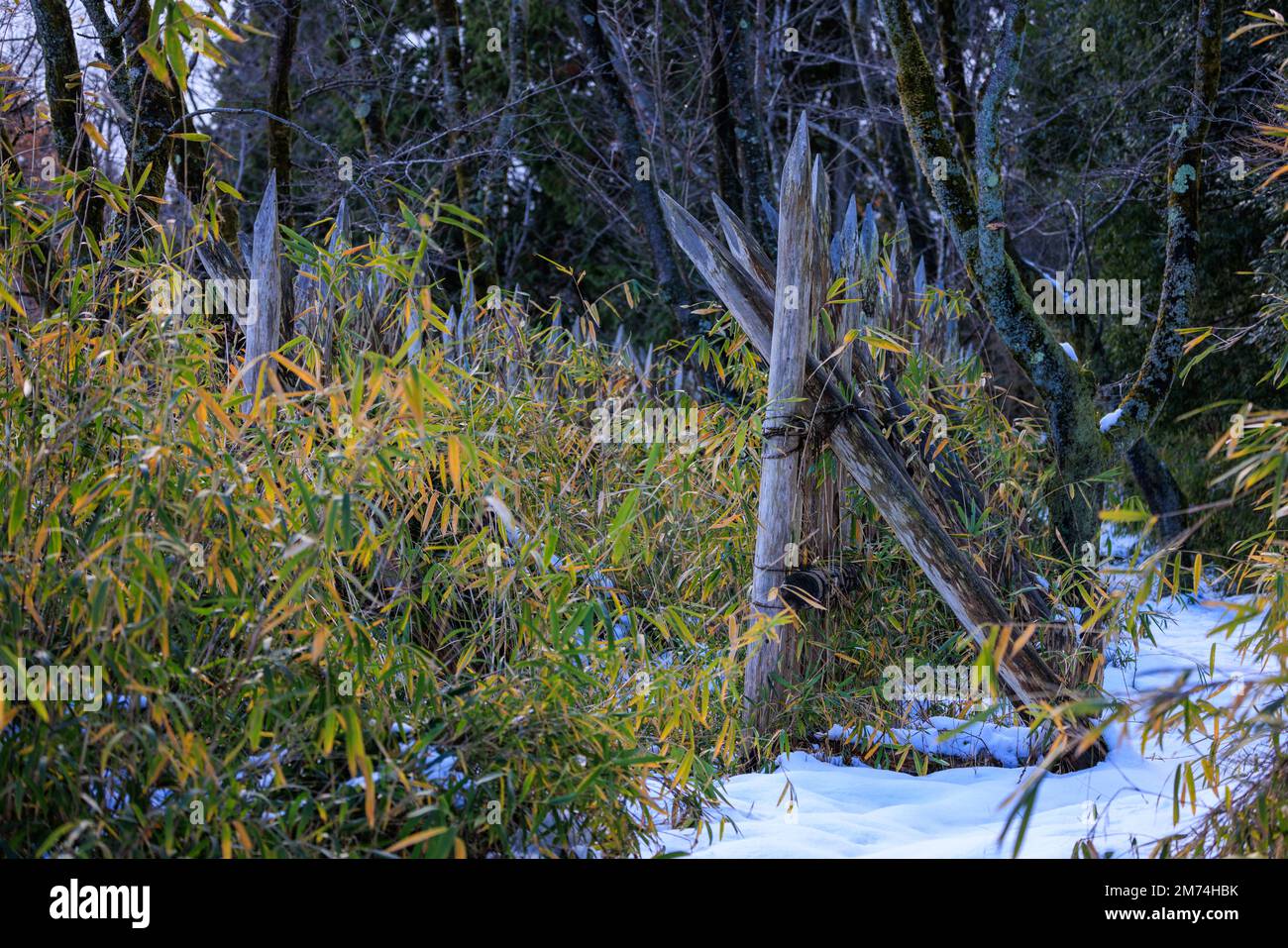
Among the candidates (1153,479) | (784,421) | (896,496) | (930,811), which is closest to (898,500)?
(896,496)

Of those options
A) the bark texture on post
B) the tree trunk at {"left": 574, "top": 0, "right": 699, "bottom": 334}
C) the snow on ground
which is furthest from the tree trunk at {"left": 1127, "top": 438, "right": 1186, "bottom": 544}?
the bark texture on post

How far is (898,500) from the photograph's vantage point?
3369 millimetres

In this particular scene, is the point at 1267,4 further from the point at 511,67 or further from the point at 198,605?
the point at 198,605

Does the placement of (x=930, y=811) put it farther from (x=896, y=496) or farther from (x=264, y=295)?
(x=264, y=295)

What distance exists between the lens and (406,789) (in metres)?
2.03

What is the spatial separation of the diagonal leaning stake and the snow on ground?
17cm

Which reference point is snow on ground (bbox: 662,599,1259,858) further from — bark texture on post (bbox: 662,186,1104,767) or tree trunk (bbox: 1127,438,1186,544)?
tree trunk (bbox: 1127,438,1186,544)

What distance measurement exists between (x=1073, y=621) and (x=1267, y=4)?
241 inches

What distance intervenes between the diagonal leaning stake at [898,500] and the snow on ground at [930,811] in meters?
0.17

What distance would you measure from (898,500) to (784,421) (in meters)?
0.45

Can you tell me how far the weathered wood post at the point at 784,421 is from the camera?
3520 millimetres
